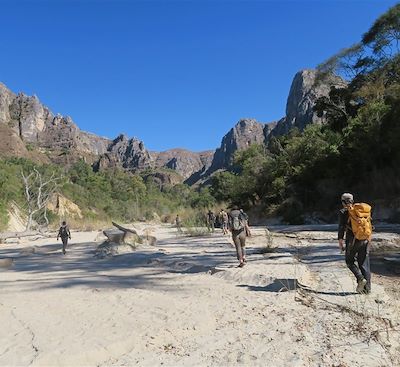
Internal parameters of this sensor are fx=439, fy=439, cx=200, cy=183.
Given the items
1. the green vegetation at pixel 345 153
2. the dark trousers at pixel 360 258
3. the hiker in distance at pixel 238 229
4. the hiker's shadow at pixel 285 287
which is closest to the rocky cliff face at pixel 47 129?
the green vegetation at pixel 345 153

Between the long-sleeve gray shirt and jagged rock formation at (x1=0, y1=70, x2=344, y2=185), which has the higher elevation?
jagged rock formation at (x1=0, y1=70, x2=344, y2=185)

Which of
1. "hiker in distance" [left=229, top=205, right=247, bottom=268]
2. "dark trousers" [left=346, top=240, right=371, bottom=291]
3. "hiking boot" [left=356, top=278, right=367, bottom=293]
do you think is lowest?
"hiking boot" [left=356, top=278, right=367, bottom=293]

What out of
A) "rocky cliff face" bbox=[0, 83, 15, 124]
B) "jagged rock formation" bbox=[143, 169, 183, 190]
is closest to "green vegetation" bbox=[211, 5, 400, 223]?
"rocky cliff face" bbox=[0, 83, 15, 124]

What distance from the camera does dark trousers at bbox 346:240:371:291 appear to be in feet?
22.5

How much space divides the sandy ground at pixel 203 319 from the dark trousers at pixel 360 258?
1.11 ft

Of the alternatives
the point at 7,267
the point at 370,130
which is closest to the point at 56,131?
the point at 370,130

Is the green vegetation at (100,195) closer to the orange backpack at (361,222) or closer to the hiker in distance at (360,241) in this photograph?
the hiker in distance at (360,241)

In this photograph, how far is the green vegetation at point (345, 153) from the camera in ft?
90.9

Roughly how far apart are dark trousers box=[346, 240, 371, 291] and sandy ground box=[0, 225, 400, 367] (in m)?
0.34

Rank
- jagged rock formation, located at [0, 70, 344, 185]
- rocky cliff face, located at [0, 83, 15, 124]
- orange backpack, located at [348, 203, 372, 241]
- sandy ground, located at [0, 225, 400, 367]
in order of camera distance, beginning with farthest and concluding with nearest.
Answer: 1. rocky cliff face, located at [0, 83, 15, 124]
2. jagged rock formation, located at [0, 70, 344, 185]
3. orange backpack, located at [348, 203, 372, 241]
4. sandy ground, located at [0, 225, 400, 367]

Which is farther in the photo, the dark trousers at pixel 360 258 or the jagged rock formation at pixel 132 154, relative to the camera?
the jagged rock formation at pixel 132 154

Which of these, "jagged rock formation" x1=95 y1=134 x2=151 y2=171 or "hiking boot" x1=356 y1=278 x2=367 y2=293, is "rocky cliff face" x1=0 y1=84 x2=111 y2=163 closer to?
"jagged rock formation" x1=95 y1=134 x2=151 y2=171

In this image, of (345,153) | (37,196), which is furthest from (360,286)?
(37,196)

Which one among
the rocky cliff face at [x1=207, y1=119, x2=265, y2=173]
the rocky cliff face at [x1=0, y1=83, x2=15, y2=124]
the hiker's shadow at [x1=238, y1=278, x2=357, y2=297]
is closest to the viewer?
the hiker's shadow at [x1=238, y1=278, x2=357, y2=297]
